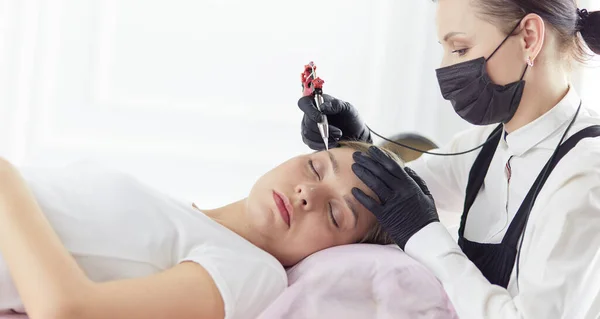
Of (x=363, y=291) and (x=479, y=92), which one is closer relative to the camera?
(x=363, y=291)

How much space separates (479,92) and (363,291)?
2.00ft

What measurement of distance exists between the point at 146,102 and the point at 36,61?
1.57 ft

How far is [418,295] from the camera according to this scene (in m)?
1.59

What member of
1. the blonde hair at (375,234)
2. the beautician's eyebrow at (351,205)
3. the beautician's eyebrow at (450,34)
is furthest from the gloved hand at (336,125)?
the beautician's eyebrow at (450,34)

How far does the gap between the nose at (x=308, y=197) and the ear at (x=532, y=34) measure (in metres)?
0.64

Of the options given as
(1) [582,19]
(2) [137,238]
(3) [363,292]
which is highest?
(1) [582,19]

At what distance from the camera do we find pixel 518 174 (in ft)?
6.16

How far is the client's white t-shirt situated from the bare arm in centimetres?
7

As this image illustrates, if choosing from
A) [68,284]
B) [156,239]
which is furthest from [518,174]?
[68,284]

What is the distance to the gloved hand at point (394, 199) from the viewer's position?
1.75 meters

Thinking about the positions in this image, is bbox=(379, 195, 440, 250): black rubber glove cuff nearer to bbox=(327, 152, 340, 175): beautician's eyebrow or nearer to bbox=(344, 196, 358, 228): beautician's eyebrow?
bbox=(344, 196, 358, 228): beautician's eyebrow

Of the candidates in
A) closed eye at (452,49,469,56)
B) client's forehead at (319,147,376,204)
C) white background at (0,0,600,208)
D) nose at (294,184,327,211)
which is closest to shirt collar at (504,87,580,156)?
closed eye at (452,49,469,56)

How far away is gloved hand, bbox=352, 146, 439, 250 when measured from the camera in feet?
5.73

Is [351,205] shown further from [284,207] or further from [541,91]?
[541,91]
